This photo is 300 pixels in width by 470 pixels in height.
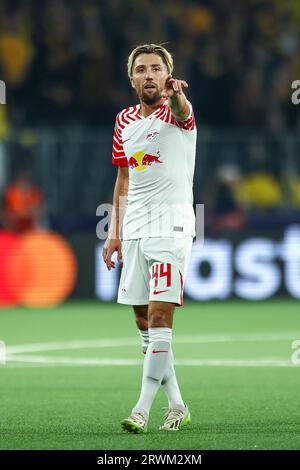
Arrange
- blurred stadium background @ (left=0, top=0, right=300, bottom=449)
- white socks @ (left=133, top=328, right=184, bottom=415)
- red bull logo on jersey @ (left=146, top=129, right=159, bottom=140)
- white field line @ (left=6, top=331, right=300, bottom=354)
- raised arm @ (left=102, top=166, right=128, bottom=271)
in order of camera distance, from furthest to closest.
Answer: white field line @ (left=6, top=331, right=300, bottom=354) → blurred stadium background @ (left=0, top=0, right=300, bottom=449) → raised arm @ (left=102, top=166, right=128, bottom=271) → red bull logo on jersey @ (left=146, top=129, right=159, bottom=140) → white socks @ (left=133, top=328, right=184, bottom=415)

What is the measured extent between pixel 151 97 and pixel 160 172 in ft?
1.53

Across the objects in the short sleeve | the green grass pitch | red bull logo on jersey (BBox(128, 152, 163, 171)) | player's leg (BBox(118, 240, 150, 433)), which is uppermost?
the short sleeve

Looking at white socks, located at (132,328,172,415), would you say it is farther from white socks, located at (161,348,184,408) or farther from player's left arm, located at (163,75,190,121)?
player's left arm, located at (163,75,190,121)

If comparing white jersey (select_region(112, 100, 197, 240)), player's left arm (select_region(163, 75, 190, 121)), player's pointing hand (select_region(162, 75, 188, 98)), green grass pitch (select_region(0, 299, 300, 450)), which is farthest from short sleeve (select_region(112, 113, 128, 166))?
green grass pitch (select_region(0, 299, 300, 450))

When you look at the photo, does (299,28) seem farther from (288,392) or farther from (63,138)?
(288,392)

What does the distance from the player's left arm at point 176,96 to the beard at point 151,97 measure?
175mm

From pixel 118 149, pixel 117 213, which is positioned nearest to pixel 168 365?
pixel 117 213

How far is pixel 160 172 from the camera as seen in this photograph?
285 inches

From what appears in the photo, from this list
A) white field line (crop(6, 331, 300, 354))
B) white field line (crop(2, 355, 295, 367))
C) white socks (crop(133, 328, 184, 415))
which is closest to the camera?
white socks (crop(133, 328, 184, 415))

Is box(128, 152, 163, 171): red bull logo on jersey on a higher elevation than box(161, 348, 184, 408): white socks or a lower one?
higher

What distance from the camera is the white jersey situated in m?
7.22

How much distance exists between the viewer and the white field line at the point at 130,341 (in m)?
12.8

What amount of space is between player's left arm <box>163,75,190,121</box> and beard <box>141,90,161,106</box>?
0.18 meters
